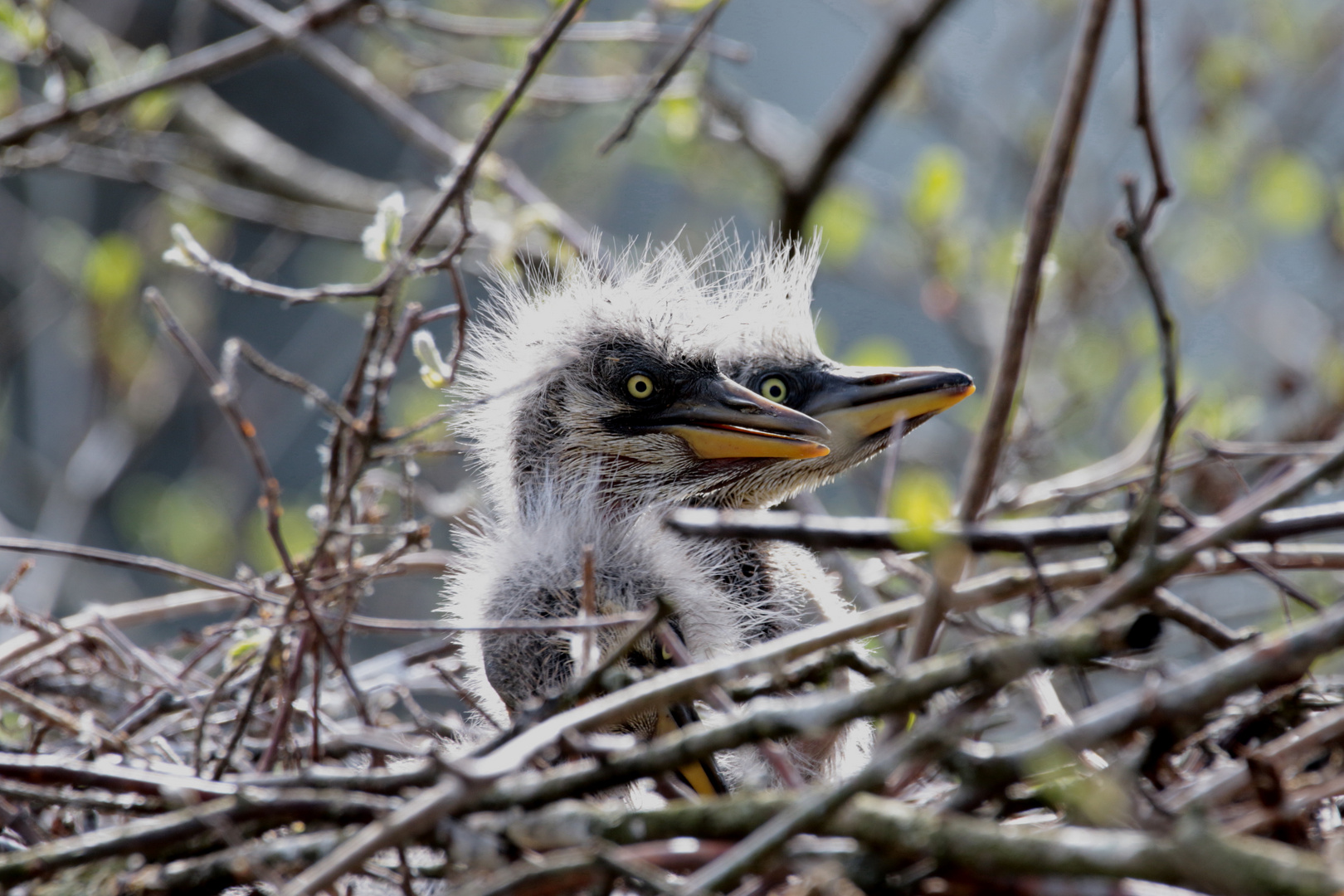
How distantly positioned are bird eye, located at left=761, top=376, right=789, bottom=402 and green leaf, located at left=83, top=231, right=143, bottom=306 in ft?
6.71

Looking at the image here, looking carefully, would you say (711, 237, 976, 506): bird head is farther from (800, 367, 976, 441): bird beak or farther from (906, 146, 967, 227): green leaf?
(906, 146, 967, 227): green leaf

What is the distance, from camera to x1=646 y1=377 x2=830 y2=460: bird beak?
1768 mm

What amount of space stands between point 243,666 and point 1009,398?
111 centimetres

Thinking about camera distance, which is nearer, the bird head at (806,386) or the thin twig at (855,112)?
the bird head at (806,386)

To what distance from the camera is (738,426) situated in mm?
1834

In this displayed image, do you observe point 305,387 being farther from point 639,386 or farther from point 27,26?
point 27,26

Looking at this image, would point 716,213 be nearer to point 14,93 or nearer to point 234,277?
point 14,93

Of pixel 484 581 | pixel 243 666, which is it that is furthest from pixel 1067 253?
pixel 243 666

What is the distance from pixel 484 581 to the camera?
1.65m

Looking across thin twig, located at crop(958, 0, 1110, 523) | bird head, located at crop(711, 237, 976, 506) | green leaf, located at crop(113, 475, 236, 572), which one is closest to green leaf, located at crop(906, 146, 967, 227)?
bird head, located at crop(711, 237, 976, 506)

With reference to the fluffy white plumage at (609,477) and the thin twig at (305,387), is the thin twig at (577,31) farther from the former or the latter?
the thin twig at (305,387)

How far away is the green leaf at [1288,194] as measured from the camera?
311cm

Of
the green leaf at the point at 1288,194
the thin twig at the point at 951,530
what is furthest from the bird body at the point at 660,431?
the green leaf at the point at 1288,194

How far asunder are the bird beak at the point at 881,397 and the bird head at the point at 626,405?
0.12 m
